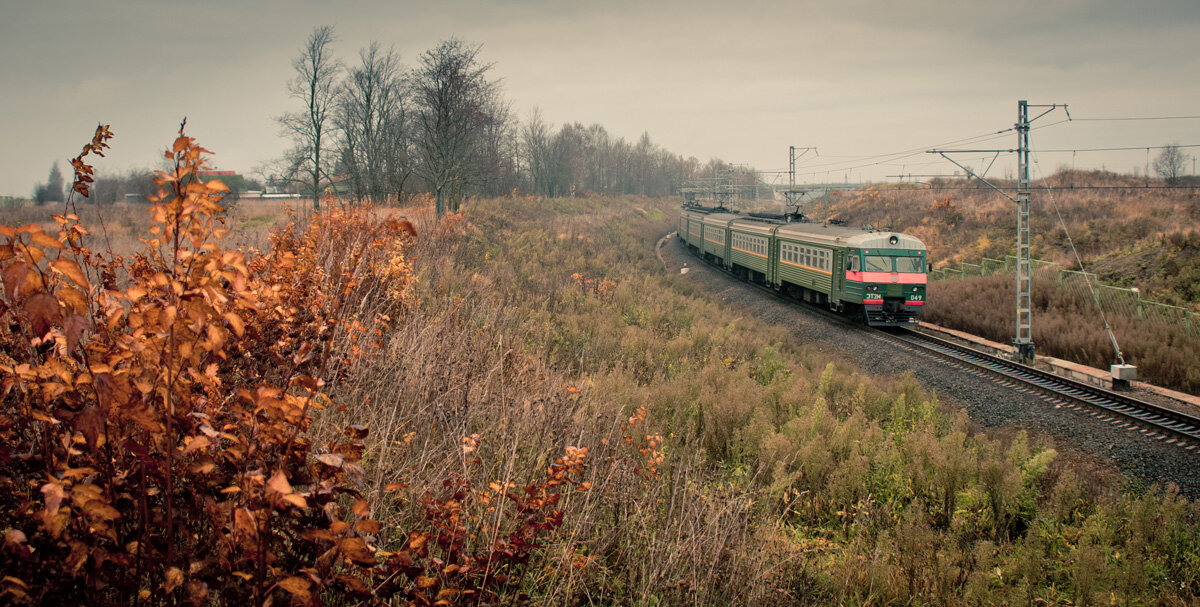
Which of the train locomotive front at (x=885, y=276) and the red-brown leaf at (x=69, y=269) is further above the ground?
the red-brown leaf at (x=69, y=269)

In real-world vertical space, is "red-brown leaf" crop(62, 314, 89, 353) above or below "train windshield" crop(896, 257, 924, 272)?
above

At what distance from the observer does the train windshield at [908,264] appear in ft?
52.5

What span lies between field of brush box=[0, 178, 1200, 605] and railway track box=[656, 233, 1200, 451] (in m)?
2.25

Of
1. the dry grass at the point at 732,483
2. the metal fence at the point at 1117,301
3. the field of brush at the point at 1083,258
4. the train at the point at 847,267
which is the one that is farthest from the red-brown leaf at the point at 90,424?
the metal fence at the point at 1117,301

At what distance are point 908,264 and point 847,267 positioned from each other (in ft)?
4.99

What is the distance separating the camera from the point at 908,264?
52.9 feet

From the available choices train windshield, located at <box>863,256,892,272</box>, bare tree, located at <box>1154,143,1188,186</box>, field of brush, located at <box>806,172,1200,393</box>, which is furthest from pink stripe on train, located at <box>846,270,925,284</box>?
bare tree, located at <box>1154,143,1188,186</box>

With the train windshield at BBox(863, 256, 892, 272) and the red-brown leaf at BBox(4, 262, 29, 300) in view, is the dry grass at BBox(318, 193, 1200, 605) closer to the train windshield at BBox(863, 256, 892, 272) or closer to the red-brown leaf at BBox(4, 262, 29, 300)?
the red-brown leaf at BBox(4, 262, 29, 300)

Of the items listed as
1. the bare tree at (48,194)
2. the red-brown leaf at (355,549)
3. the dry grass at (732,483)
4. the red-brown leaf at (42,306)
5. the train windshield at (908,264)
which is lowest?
the dry grass at (732,483)

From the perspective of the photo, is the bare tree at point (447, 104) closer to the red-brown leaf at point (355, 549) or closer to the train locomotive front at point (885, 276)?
the train locomotive front at point (885, 276)

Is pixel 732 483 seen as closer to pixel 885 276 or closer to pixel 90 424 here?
pixel 90 424

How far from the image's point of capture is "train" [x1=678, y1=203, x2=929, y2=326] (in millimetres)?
15898

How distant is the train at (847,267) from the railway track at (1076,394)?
1.48 m

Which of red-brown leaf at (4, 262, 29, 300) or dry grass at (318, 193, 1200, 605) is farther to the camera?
dry grass at (318, 193, 1200, 605)
